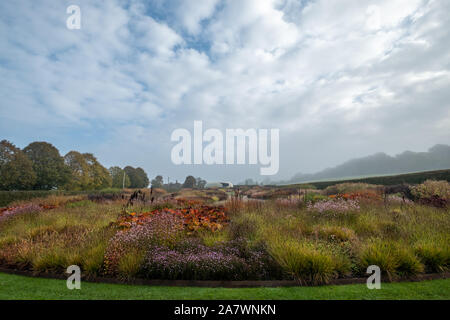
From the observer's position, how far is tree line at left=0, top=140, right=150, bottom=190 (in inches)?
945

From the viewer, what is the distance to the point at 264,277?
11.7 feet

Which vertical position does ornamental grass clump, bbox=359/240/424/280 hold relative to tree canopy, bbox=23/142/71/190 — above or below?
below

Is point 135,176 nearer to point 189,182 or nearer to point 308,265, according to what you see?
point 189,182

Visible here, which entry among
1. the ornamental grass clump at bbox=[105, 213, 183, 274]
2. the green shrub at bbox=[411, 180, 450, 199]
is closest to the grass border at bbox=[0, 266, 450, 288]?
the ornamental grass clump at bbox=[105, 213, 183, 274]

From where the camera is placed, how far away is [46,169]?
87.6 ft

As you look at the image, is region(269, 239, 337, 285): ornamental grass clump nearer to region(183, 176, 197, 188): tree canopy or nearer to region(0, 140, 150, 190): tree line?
region(0, 140, 150, 190): tree line

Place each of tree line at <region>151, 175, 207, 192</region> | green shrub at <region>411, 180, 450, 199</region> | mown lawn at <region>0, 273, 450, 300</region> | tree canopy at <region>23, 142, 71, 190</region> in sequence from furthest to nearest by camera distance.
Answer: tree line at <region>151, 175, 207, 192</region>
tree canopy at <region>23, 142, 71, 190</region>
green shrub at <region>411, 180, 450, 199</region>
mown lawn at <region>0, 273, 450, 300</region>

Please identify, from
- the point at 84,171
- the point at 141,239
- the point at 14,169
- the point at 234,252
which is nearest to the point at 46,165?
the point at 14,169

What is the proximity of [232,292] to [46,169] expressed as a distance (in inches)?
1245

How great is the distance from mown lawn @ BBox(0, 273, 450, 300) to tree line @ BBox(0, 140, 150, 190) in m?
28.0

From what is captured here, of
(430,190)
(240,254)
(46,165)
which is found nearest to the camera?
(240,254)
